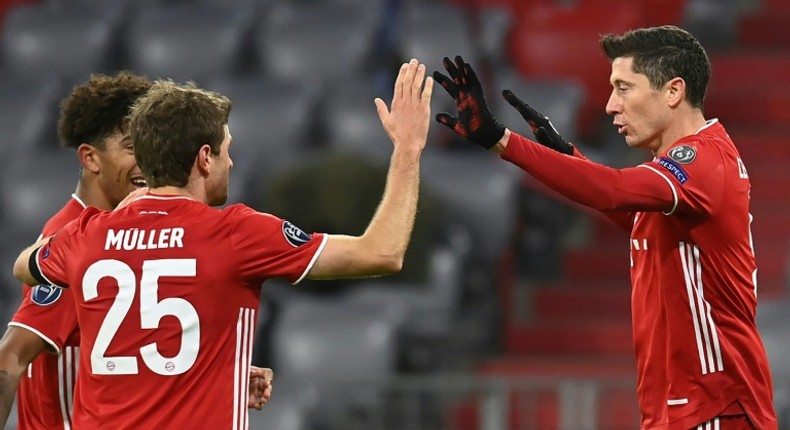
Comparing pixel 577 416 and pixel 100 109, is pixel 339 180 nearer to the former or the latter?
pixel 577 416

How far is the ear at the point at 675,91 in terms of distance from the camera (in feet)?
12.9

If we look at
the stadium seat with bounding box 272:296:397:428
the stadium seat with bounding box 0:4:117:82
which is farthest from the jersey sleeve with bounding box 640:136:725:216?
the stadium seat with bounding box 0:4:117:82

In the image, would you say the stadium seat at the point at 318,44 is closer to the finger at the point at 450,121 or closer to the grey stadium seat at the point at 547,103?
the grey stadium seat at the point at 547,103

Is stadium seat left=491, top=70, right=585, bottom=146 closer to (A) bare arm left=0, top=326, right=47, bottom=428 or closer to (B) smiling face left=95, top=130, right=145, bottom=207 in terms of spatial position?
(B) smiling face left=95, top=130, right=145, bottom=207

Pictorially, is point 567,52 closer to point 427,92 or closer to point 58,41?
point 58,41

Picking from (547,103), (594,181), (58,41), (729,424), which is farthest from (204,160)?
(58,41)

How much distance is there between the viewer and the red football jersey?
3834 mm

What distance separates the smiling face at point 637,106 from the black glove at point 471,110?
1.47 ft

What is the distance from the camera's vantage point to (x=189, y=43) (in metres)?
10.1

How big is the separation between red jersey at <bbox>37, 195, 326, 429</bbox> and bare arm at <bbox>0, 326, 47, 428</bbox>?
0.38 metres

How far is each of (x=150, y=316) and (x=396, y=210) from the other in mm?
627

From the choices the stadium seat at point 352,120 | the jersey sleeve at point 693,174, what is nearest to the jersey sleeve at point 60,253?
the jersey sleeve at point 693,174

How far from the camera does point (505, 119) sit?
9.04 metres

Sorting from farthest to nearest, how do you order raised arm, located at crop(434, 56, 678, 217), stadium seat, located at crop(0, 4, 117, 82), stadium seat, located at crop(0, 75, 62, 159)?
stadium seat, located at crop(0, 4, 117, 82)
stadium seat, located at crop(0, 75, 62, 159)
raised arm, located at crop(434, 56, 678, 217)
